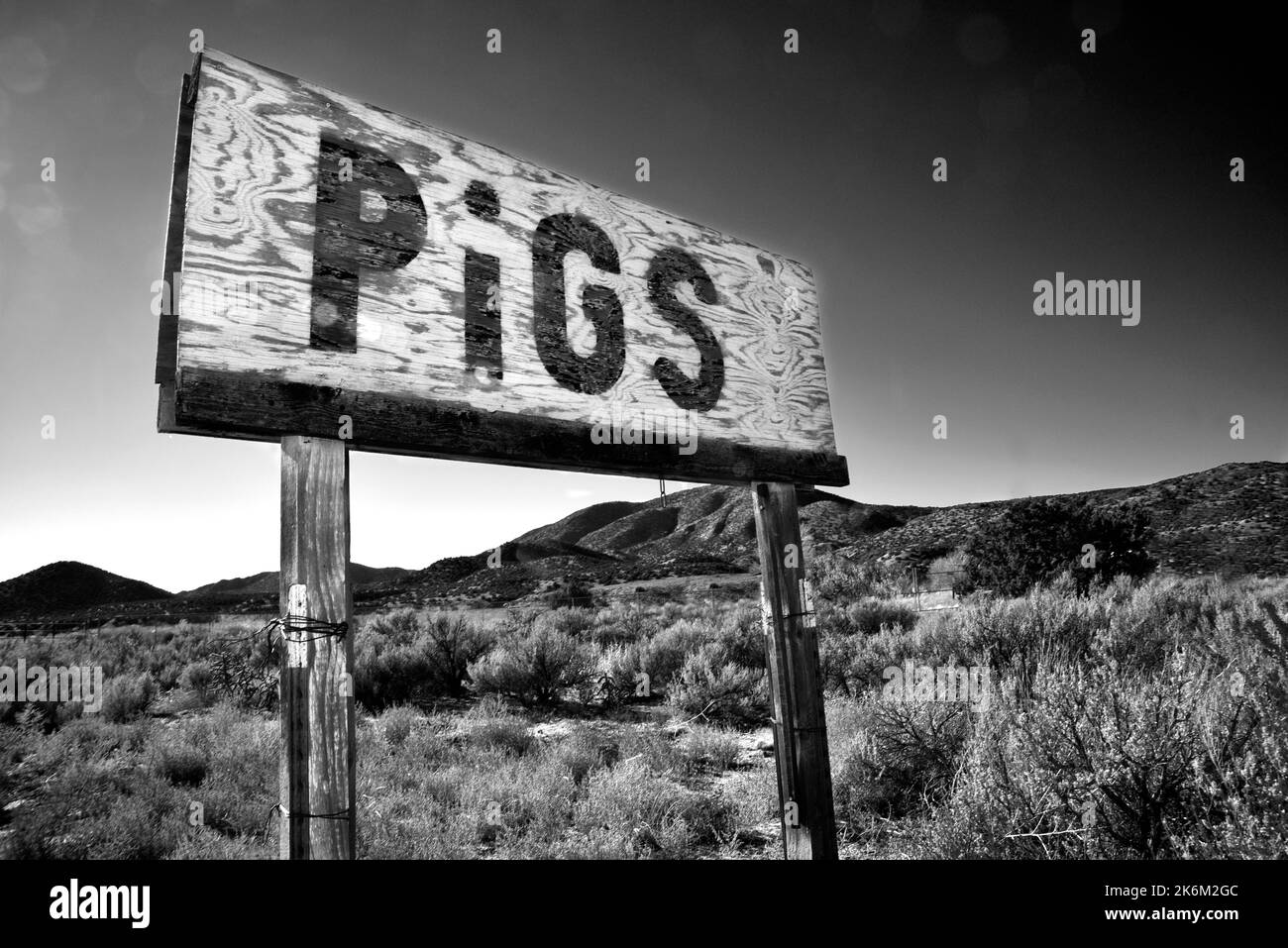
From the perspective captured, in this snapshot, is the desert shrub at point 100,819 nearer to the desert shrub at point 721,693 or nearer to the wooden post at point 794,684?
the wooden post at point 794,684

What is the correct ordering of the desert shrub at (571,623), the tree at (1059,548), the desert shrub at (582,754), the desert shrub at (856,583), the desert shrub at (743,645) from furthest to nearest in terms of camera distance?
the desert shrub at (856,583) < the tree at (1059,548) < the desert shrub at (571,623) < the desert shrub at (743,645) < the desert shrub at (582,754)

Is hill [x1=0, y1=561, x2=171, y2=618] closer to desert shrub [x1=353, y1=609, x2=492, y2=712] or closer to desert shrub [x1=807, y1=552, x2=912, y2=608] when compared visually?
desert shrub [x1=807, y1=552, x2=912, y2=608]

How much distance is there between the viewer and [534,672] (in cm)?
811

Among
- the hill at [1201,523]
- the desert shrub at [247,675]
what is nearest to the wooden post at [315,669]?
the desert shrub at [247,675]

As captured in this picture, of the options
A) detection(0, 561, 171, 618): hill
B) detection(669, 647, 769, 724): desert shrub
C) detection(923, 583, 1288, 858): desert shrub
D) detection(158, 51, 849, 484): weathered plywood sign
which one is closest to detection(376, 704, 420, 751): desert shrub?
detection(669, 647, 769, 724): desert shrub

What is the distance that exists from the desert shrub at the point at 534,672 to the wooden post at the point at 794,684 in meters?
5.84

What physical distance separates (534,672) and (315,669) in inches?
273

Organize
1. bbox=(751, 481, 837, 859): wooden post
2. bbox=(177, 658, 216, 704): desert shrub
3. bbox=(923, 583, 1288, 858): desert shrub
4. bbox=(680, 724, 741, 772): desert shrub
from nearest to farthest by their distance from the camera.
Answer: bbox=(751, 481, 837, 859): wooden post
bbox=(923, 583, 1288, 858): desert shrub
bbox=(680, 724, 741, 772): desert shrub
bbox=(177, 658, 216, 704): desert shrub

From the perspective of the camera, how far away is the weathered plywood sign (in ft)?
5.33

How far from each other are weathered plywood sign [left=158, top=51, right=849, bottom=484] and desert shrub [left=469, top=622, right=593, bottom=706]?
6.23 m

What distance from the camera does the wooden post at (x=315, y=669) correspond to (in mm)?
1496

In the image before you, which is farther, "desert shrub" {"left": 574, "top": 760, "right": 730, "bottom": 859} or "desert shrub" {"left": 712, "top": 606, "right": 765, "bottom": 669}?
"desert shrub" {"left": 712, "top": 606, "right": 765, "bottom": 669}

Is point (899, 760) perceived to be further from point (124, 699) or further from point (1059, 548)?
point (1059, 548)

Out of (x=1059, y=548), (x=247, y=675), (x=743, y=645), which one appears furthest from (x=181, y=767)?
(x=1059, y=548)
